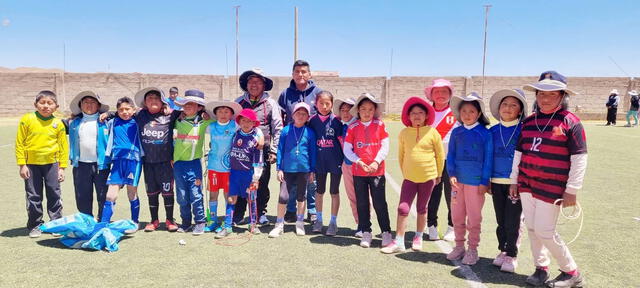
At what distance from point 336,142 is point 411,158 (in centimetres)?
104

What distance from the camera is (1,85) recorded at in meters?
30.4

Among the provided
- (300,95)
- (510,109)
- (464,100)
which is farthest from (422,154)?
(300,95)

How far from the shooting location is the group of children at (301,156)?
3801mm

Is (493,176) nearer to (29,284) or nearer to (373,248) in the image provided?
(373,248)

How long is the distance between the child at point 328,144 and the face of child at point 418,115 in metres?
1.02

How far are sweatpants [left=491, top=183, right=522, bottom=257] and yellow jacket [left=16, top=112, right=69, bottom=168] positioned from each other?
16.4ft

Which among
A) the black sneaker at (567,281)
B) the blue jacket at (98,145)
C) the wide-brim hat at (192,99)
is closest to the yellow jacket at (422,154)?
the black sneaker at (567,281)

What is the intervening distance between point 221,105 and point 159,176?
3.96 feet

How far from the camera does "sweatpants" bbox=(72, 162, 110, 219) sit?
470 cm

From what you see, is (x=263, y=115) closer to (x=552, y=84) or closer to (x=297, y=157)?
(x=297, y=157)

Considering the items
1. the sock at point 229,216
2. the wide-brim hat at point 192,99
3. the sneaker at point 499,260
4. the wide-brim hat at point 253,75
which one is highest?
the wide-brim hat at point 253,75

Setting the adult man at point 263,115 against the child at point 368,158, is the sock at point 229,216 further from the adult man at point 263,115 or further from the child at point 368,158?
the child at point 368,158

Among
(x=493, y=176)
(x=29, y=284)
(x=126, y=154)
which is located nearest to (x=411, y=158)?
(x=493, y=176)

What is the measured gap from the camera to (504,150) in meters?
3.67
